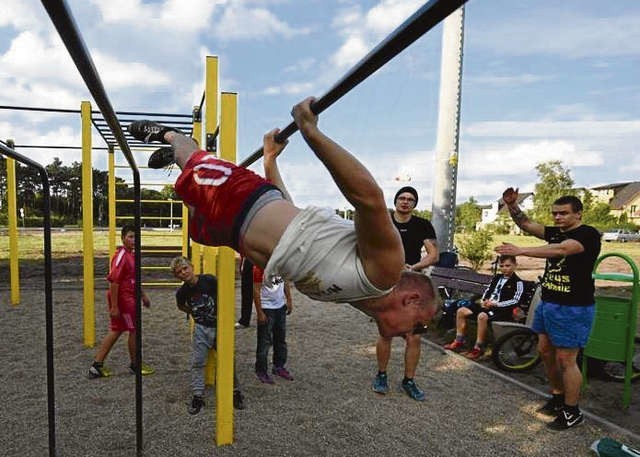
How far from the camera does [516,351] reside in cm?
476

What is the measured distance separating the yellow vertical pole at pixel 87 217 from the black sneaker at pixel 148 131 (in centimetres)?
239

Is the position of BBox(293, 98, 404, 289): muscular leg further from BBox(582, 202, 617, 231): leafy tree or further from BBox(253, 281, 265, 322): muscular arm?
BBox(582, 202, 617, 231): leafy tree

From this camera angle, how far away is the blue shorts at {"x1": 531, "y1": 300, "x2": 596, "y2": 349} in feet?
10.6

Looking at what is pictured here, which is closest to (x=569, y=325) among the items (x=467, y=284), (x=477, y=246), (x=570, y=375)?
(x=570, y=375)

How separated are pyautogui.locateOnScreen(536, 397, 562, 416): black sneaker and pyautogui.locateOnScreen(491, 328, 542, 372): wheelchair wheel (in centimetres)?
97

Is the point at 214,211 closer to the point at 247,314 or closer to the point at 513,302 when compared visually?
the point at 513,302

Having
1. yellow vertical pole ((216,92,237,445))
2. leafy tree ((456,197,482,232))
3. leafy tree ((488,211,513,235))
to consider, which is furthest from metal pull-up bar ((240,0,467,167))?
leafy tree ((456,197,482,232))

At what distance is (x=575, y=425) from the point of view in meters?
3.31

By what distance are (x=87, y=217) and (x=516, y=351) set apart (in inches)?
174

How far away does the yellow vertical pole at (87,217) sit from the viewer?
15.7 feet

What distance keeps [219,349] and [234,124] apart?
1388 millimetres

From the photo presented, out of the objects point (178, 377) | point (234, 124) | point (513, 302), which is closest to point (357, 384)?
point (178, 377)

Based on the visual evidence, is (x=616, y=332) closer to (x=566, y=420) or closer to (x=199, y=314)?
(x=566, y=420)

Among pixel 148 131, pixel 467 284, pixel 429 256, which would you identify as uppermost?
pixel 148 131
